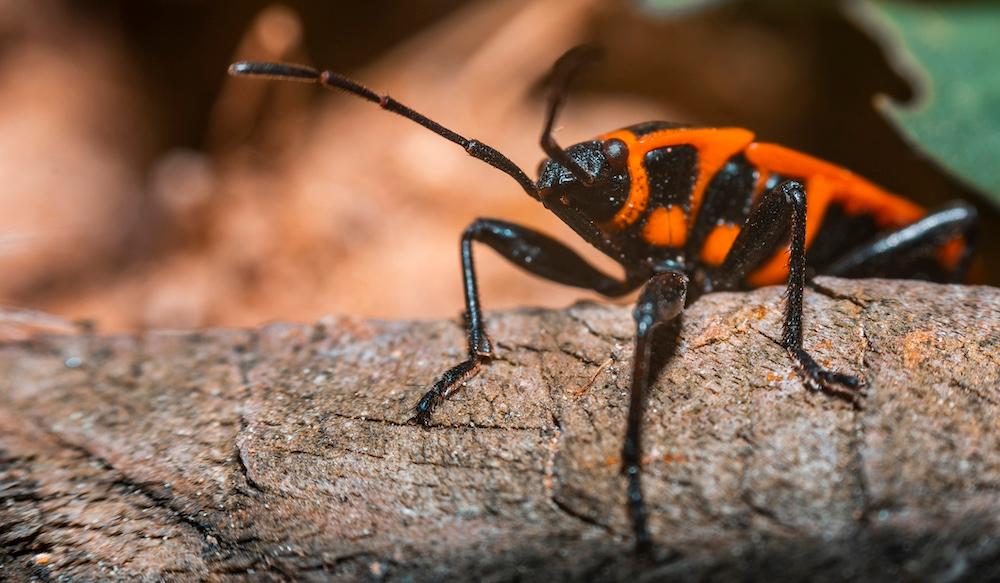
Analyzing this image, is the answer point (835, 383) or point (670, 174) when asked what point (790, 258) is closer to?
point (835, 383)

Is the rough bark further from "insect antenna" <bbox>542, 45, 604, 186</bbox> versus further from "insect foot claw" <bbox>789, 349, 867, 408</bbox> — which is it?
"insect antenna" <bbox>542, 45, 604, 186</bbox>

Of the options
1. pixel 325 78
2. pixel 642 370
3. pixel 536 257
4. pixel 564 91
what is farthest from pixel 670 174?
pixel 325 78

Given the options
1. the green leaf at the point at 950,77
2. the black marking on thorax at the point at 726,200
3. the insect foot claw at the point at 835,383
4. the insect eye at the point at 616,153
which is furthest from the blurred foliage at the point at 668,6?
the insect foot claw at the point at 835,383

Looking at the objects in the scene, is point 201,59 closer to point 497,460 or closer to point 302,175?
point 302,175

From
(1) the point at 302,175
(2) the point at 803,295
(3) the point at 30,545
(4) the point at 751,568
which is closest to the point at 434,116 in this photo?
(1) the point at 302,175

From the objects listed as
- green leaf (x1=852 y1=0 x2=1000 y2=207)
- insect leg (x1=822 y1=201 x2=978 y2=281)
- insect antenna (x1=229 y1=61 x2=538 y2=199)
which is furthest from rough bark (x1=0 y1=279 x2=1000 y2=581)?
green leaf (x1=852 y1=0 x2=1000 y2=207)

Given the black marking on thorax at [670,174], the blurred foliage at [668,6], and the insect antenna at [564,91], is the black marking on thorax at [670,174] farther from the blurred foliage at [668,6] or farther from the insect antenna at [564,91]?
the blurred foliage at [668,6]
